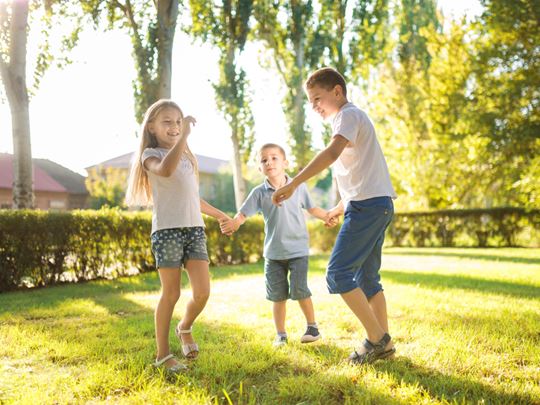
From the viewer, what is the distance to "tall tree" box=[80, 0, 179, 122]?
450 inches

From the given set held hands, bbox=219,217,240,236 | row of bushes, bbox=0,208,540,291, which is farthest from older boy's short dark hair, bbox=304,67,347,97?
row of bushes, bbox=0,208,540,291

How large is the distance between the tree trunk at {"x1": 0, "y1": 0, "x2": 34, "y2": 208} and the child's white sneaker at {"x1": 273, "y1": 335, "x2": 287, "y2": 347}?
25.0 feet

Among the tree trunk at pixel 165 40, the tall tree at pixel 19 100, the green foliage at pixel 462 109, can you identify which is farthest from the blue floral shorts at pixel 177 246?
the green foliage at pixel 462 109

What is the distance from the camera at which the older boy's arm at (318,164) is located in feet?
9.97

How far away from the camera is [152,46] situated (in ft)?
38.4

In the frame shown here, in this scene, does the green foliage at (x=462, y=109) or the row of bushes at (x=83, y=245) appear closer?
the row of bushes at (x=83, y=245)

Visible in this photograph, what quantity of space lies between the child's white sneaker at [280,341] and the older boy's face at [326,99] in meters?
1.81

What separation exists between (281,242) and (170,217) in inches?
45.3

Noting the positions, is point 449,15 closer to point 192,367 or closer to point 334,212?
point 334,212

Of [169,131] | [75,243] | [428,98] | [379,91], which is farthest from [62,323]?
[379,91]

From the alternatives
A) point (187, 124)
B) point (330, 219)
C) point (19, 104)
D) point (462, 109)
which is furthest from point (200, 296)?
point (462, 109)

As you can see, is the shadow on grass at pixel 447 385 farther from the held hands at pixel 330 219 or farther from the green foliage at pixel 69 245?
the green foliage at pixel 69 245

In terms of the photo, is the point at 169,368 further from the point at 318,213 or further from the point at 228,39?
the point at 228,39

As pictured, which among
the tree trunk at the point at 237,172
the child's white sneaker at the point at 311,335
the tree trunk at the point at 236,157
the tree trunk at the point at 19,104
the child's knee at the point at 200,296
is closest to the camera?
the child's knee at the point at 200,296
